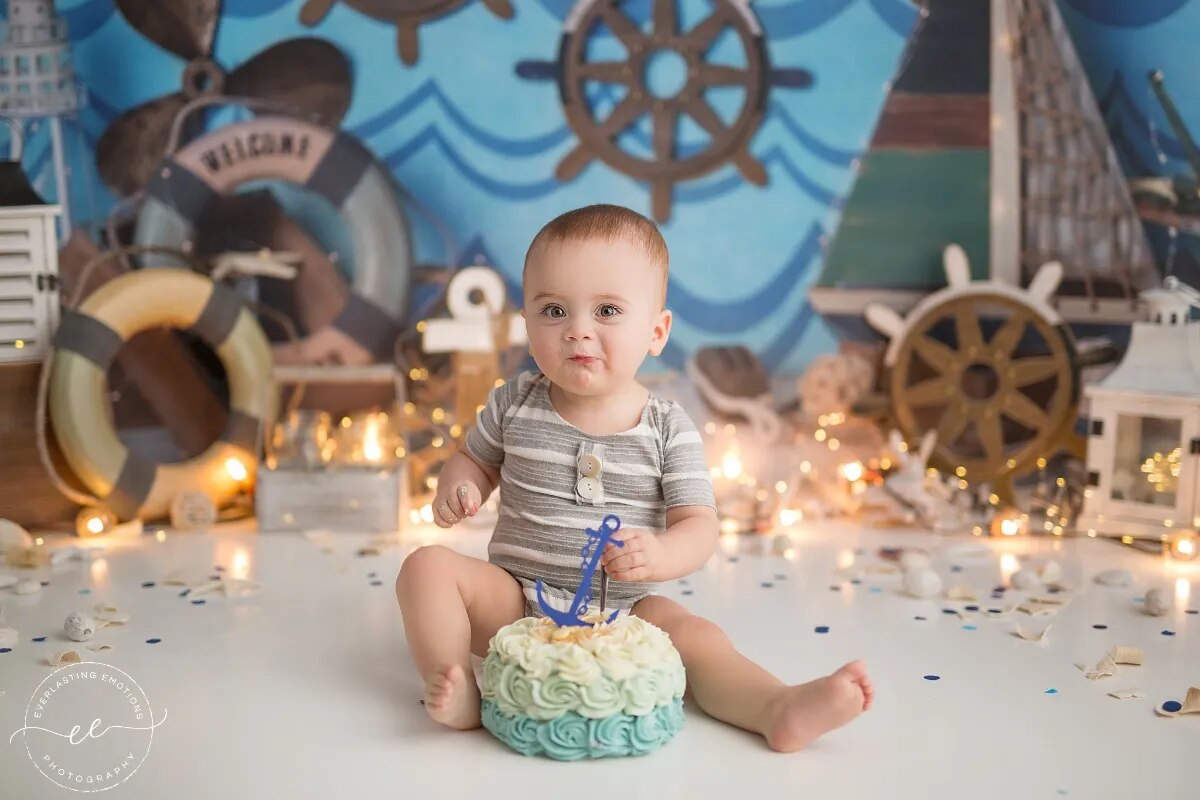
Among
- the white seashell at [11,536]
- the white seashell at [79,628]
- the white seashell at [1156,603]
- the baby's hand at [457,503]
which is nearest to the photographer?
the baby's hand at [457,503]

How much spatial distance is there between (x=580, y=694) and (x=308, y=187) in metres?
1.78

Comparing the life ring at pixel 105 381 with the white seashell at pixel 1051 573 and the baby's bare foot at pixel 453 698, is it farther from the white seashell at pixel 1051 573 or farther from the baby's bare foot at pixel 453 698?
the white seashell at pixel 1051 573

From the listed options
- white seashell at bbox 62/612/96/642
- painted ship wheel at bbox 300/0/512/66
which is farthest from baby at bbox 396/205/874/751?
painted ship wheel at bbox 300/0/512/66

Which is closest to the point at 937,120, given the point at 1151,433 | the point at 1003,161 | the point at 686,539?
the point at 1003,161

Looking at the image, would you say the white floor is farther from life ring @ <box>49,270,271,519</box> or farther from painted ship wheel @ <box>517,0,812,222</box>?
painted ship wheel @ <box>517,0,812,222</box>

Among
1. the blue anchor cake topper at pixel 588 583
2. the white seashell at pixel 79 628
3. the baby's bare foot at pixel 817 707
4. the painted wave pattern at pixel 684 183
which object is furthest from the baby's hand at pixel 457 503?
the painted wave pattern at pixel 684 183

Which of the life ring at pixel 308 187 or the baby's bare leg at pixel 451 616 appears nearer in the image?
the baby's bare leg at pixel 451 616

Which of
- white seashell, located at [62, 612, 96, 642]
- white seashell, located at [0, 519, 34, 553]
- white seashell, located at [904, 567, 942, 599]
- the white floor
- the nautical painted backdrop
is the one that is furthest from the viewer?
the nautical painted backdrop

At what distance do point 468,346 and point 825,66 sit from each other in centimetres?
106

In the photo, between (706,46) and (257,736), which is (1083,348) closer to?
(706,46)

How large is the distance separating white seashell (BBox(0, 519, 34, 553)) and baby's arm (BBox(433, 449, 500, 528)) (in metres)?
1.05

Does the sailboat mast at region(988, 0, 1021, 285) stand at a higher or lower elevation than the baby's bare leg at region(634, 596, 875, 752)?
higher

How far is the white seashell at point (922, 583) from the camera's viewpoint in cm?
213

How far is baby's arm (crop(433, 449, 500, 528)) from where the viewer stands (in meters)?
1.67
